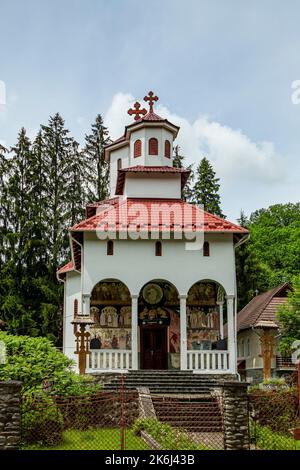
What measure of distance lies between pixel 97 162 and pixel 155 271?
72.5 ft

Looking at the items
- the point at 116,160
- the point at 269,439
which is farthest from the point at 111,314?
the point at 269,439

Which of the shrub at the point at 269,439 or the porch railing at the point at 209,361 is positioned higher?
the porch railing at the point at 209,361

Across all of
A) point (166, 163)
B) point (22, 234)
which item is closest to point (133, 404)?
point (166, 163)

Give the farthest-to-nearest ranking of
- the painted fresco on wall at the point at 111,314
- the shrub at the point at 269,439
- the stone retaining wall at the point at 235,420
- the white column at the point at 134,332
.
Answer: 1. the painted fresco on wall at the point at 111,314
2. the white column at the point at 134,332
3. the shrub at the point at 269,439
4. the stone retaining wall at the point at 235,420

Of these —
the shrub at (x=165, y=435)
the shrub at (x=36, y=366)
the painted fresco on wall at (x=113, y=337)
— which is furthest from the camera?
the painted fresco on wall at (x=113, y=337)

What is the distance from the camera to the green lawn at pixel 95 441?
14.6m

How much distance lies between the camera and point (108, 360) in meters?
24.3

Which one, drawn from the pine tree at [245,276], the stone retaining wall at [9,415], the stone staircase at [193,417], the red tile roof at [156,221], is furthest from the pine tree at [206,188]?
the stone retaining wall at [9,415]

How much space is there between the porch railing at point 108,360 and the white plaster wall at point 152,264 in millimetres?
2340

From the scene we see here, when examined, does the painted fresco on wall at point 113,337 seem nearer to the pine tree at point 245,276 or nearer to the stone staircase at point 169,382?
the stone staircase at point 169,382

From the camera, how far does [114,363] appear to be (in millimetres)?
24266
